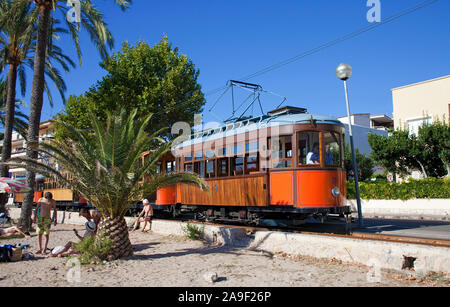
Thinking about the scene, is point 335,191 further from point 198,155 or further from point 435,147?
point 435,147

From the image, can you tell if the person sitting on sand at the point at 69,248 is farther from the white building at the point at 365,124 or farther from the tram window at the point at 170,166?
the white building at the point at 365,124

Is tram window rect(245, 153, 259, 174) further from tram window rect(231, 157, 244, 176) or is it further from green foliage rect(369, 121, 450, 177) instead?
green foliage rect(369, 121, 450, 177)

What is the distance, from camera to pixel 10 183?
1303 cm

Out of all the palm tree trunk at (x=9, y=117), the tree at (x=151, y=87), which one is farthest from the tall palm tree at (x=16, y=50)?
the tree at (x=151, y=87)

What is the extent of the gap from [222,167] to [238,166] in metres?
0.85

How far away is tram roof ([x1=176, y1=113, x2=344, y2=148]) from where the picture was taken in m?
10.0

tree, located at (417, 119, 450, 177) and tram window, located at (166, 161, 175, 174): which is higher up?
tree, located at (417, 119, 450, 177)

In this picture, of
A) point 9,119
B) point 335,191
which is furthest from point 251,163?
point 9,119

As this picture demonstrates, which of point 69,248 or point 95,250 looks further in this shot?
point 69,248

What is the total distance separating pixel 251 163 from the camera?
10789mm

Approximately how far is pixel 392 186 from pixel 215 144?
11690 mm

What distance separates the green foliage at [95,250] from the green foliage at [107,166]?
0.60m

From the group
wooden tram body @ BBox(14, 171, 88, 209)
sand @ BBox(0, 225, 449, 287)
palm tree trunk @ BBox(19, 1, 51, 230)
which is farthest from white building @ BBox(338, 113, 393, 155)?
sand @ BBox(0, 225, 449, 287)
